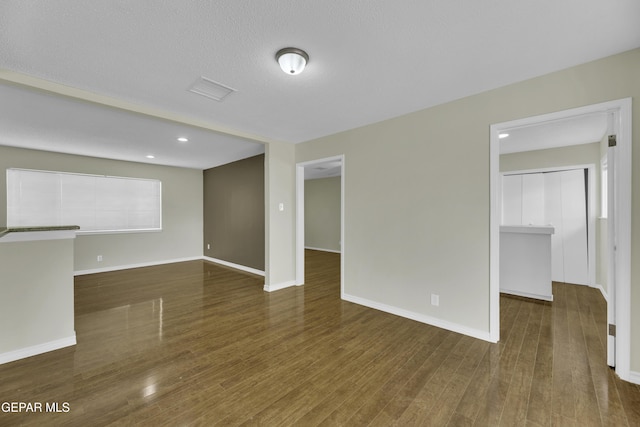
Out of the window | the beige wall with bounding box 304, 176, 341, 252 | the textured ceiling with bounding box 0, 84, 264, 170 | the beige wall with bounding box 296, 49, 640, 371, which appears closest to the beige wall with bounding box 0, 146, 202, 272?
the textured ceiling with bounding box 0, 84, 264, 170

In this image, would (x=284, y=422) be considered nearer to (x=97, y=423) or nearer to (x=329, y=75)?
(x=97, y=423)

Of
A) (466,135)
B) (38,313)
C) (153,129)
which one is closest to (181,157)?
(153,129)

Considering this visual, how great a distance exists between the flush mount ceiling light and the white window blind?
5695 millimetres

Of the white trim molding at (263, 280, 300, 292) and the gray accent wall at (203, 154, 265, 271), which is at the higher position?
the gray accent wall at (203, 154, 265, 271)

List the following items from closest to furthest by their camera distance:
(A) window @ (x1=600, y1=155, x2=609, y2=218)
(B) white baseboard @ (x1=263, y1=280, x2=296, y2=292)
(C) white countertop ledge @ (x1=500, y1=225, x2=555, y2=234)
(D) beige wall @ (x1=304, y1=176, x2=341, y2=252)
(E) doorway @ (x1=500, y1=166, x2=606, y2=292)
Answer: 1. (C) white countertop ledge @ (x1=500, y1=225, x2=555, y2=234)
2. (A) window @ (x1=600, y1=155, x2=609, y2=218)
3. (B) white baseboard @ (x1=263, y1=280, x2=296, y2=292)
4. (E) doorway @ (x1=500, y1=166, x2=606, y2=292)
5. (D) beige wall @ (x1=304, y1=176, x2=341, y2=252)

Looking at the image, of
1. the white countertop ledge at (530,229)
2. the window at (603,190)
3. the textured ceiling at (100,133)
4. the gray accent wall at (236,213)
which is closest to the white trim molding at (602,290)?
the window at (603,190)

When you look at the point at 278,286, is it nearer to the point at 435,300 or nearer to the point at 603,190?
the point at 435,300

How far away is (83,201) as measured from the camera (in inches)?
208

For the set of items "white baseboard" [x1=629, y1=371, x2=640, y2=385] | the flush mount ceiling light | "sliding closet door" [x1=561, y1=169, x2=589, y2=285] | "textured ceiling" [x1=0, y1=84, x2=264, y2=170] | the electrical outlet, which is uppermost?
"textured ceiling" [x1=0, y1=84, x2=264, y2=170]

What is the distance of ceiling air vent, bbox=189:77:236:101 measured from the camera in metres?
2.37

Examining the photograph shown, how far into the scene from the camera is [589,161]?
422cm

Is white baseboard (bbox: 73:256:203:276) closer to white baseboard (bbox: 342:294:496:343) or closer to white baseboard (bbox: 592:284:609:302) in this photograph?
white baseboard (bbox: 342:294:496:343)

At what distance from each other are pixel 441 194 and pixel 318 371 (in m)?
2.18

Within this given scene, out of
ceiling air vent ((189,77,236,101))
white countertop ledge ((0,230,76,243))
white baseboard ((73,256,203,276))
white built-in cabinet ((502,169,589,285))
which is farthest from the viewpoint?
white baseboard ((73,256,203,276))
